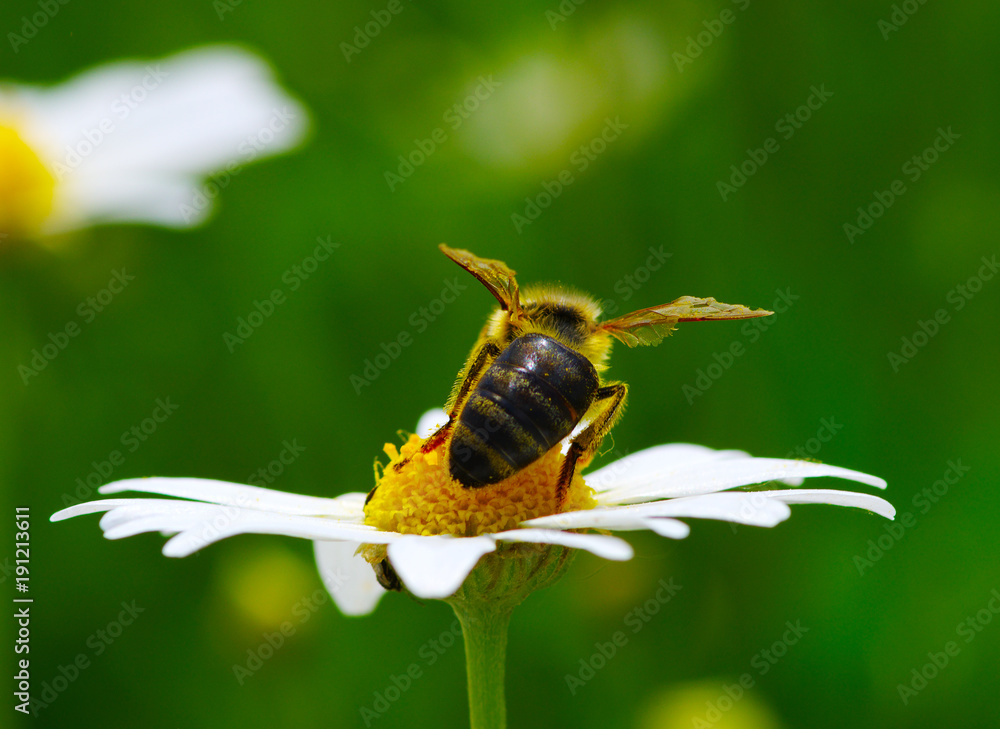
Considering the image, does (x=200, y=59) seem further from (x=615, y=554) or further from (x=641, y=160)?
(x=615, y=554)

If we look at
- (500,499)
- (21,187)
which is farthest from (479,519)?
(21,187)

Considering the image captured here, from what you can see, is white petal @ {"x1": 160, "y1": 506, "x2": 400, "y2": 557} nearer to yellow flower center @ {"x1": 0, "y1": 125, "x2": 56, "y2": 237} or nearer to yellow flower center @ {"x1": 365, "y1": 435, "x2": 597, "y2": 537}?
yellow flower center @ {"x1": 365, "y1": 435, "x2": 597, "y2": 537}

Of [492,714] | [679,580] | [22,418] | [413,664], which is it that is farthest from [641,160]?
[492,714]

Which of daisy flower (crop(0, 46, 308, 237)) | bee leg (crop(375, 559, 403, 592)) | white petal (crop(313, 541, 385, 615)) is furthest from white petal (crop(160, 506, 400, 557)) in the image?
daisy flower (crop(0, 46, 308, 237))

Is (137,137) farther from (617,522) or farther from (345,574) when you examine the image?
(617,522)

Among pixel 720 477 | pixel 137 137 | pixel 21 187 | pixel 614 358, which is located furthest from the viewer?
pixel 137 137

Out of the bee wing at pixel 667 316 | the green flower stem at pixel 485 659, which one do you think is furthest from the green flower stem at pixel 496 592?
the bee wing at pixel 667 316
